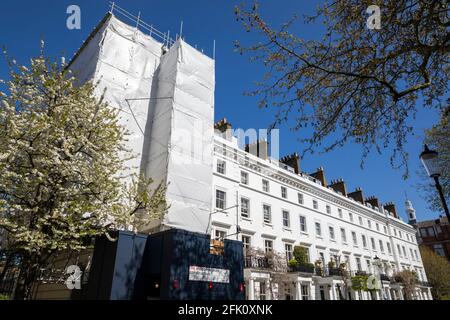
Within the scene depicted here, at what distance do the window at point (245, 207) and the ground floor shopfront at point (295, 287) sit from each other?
15.3ft

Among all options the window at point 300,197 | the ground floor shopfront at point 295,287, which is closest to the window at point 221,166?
the ground floor shopfront at point 295,287

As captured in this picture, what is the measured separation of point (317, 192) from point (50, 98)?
28.7 m

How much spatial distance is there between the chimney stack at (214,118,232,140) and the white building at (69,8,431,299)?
10 centimetres

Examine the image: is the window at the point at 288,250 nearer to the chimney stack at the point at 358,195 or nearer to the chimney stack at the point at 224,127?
the chimney stack at the point at 224,127

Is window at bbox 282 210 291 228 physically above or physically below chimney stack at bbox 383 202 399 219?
below

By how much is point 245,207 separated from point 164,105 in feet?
35.3

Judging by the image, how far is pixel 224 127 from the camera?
26.9 meters

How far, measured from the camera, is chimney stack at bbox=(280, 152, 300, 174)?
34.4 m

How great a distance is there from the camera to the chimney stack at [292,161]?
113ft

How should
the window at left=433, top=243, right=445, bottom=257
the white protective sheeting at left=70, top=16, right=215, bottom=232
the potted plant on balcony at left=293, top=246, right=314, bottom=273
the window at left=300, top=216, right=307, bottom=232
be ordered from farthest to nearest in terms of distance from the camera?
the window at left=433, top=243, right=445, bottom=257 → the window at left=300, top=216, right=307, bottom=232 → the potted plant on balcony at left=293, top=246, right=314, bottom=273 → the white protective sheeting at left=70, top=16, right=215, bottom=232

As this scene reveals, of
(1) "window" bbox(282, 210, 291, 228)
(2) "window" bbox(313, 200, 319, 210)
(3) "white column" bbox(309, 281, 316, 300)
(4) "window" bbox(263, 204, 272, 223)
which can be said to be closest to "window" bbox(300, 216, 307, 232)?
(1) "window" bbox(282, 210, 291, 228)

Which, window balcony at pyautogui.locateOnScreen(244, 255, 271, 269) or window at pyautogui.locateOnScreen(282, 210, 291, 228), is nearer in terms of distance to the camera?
window balcony at pyautogui.locateOnScreen(244, 255, 271, 269)

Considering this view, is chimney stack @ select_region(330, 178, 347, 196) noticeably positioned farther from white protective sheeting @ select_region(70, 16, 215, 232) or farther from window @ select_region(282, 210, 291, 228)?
white protective sheeting @ select_region(70, 16, 215, 232)

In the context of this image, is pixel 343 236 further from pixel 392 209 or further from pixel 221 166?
pixel 392 209
